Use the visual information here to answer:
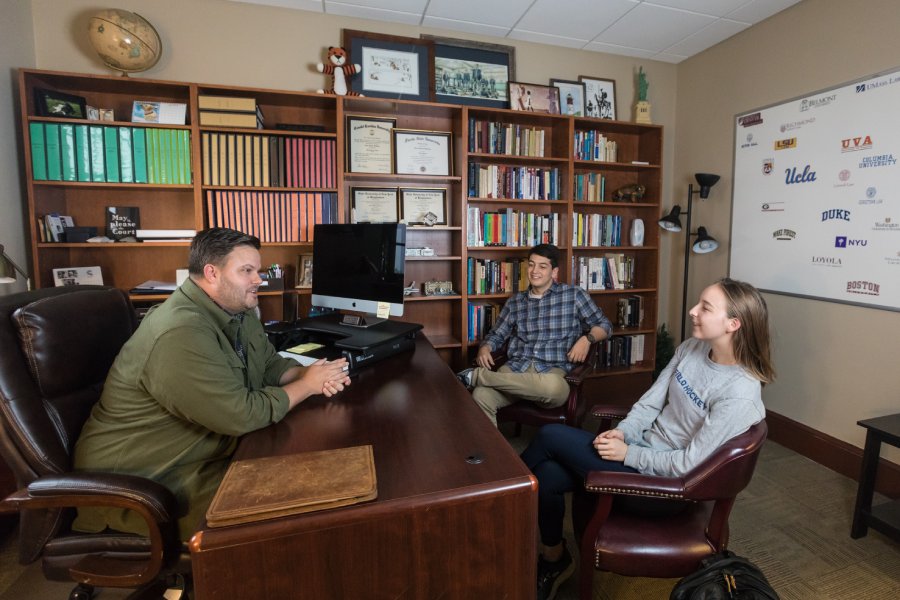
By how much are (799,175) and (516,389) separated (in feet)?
6.93

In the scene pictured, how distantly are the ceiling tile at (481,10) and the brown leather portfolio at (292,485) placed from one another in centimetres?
274

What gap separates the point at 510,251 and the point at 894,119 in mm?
2151

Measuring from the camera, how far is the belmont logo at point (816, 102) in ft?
8.23

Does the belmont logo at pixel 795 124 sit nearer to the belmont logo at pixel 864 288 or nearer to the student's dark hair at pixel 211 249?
the belmont logo at pixel 864 288

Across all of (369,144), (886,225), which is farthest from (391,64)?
(886,225)

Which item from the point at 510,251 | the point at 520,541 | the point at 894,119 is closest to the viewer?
the point at 520,541

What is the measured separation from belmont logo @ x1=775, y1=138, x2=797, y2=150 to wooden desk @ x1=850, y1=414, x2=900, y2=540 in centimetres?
159

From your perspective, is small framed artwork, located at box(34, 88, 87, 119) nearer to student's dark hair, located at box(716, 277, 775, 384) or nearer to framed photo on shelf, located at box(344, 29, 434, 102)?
framed photo on shelf, located at box(344, 29, 434, 102)

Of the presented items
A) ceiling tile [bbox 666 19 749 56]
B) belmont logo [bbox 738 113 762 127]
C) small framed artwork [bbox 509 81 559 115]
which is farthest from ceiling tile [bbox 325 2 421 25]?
belmont logo [bbox 738 113 762 127]

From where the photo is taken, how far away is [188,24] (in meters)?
2.70

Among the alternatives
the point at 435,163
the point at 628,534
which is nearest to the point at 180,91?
the point at 435,163

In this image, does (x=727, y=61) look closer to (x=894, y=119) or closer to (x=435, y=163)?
(x=894, y=119)

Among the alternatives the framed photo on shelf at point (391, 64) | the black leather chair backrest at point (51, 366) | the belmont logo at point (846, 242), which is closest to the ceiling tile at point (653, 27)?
the framed photo on shelf at point (391, 64)

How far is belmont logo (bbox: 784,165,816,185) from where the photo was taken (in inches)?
102
